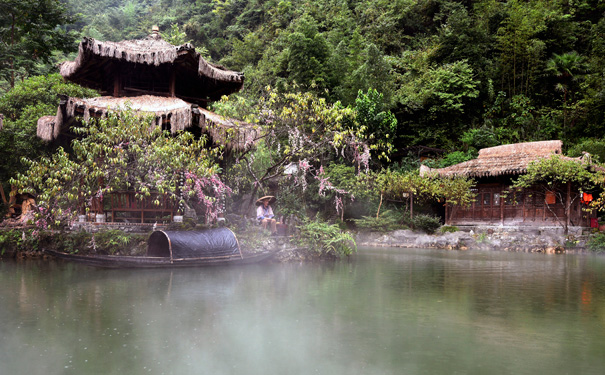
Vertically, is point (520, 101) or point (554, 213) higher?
point (520, 101)

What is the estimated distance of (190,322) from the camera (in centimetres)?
562

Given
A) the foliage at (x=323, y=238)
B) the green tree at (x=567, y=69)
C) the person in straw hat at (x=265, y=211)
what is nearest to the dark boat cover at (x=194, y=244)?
the person in straw hat at (x=265, y=211)

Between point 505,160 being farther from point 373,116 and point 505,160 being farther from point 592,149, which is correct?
point 373,116

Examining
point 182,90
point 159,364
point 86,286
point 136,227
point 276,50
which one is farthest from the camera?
point 276,50

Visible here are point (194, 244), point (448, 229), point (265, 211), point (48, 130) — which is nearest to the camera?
point (194, 244)

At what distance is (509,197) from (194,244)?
15185 millimetres

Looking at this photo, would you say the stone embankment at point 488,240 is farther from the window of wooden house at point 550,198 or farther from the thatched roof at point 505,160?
the thatched roof at point 505,160

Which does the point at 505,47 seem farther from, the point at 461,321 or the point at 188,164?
the point at 461,321

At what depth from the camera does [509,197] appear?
787 inches

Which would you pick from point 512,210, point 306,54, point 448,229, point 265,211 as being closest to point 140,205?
point 265,211

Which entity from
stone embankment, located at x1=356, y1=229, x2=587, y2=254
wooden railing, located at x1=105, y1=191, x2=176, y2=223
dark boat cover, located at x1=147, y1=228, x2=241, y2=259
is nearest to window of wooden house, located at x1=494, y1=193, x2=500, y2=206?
stone embankment, located at x1=356, y1=229, x2=587, y2=254

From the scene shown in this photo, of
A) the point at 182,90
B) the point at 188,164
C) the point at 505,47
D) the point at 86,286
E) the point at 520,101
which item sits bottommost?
the point at 86,286

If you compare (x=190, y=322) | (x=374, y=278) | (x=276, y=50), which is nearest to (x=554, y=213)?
(x=374, y=278)

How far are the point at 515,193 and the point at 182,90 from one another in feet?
48.3
